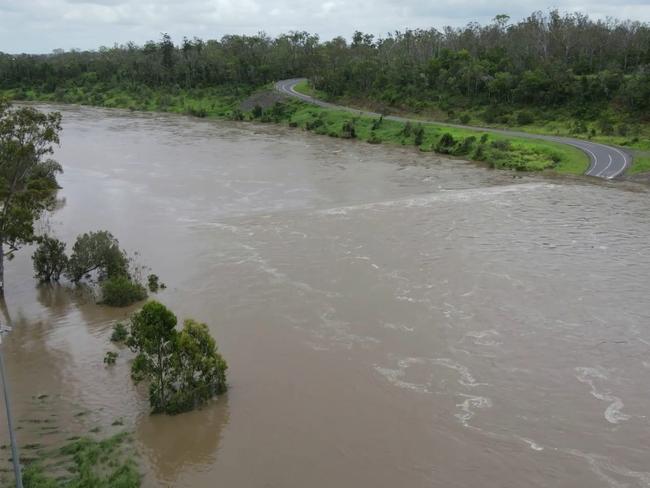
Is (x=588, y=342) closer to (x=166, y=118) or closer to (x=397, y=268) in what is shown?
(x=397, y=268)

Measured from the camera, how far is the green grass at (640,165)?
1908 inches

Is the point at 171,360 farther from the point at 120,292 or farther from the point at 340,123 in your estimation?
the point at 340,123

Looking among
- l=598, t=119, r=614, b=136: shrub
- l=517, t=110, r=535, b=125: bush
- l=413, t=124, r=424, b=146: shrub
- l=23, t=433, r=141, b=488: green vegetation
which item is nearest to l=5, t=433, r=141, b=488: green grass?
l=23, t=433, r=141, b=488: green vegetation

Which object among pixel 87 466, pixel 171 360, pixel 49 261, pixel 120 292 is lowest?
pixel 87 466

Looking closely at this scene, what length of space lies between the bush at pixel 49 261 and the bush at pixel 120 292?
128 inches

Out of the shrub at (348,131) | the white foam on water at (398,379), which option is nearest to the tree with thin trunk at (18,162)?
the white foam on water at (398,379)

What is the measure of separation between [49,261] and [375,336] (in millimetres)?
14564

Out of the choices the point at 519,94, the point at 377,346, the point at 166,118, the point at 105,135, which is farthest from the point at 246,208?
the point at 166,118

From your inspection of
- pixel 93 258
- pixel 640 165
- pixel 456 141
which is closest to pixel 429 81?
pixel 456 141

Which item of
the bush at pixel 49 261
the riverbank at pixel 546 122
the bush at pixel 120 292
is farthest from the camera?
the riverbank at pixel 546 122

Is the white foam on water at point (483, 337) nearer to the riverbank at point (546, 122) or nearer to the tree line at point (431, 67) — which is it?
the riverbank at point (546, 122)

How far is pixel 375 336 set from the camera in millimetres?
22266

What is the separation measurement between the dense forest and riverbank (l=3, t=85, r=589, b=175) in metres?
1.03

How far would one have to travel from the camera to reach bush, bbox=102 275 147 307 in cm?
2506
